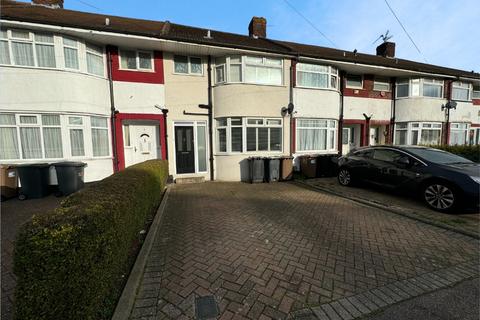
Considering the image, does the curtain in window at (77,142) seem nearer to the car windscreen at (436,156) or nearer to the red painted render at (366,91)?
the car windscreen at (436,156)

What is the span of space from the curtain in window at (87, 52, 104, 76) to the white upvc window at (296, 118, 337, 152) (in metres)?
8.35

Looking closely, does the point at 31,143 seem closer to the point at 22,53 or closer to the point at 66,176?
the point at 66,176

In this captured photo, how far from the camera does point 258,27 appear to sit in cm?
1243

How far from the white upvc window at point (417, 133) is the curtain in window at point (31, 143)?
1703cm

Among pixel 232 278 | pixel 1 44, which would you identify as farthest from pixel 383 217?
pixel 1 44

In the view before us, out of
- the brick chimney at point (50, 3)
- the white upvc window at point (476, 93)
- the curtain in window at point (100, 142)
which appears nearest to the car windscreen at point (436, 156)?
the curtain in window at point (100, 142)

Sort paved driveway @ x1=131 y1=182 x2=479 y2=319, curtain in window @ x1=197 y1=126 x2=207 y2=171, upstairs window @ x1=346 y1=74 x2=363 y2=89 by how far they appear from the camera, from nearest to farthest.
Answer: paved driveway @ x1=131 y1=182 x2=479 y2=319 < curtain in window @ x1=197 y1=126 x2=207 y2=171 < upstairs window @ x1=346 y1=74 x2=363 y2=89

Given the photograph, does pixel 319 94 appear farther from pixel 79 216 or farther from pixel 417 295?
pixel 79 216

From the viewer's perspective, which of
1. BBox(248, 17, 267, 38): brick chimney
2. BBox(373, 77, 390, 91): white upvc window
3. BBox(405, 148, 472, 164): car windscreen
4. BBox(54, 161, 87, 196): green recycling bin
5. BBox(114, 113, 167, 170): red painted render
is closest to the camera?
BBox(405, 148, 472, 164): car windscreen

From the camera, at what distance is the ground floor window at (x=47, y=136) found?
23.4 ft

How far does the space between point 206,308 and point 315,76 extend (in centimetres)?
1060

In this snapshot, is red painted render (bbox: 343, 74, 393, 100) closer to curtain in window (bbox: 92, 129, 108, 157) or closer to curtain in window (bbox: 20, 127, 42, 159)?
curtain in window (bbox: 92, 129, 108, 157)

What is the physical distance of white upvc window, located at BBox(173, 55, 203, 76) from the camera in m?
Answer: 9.18

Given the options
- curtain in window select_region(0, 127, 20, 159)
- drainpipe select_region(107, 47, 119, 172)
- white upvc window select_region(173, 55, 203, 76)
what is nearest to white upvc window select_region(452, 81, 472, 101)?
white upvc window select_region(173, 55, 203, 76)
